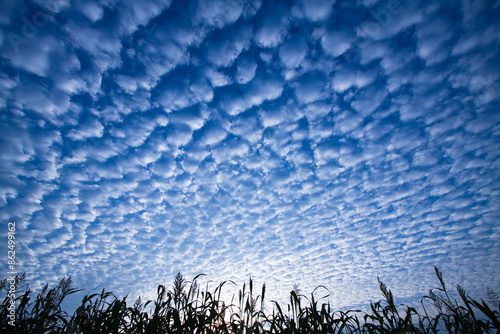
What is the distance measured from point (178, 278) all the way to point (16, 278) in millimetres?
4519

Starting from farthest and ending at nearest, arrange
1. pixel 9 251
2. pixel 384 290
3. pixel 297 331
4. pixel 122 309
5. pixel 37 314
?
pixel 9 251
pixel 384 290
pixel 122 309
pixel 37 314
pixel 297 331

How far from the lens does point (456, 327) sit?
3.70 m

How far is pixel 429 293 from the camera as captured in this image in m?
5.08

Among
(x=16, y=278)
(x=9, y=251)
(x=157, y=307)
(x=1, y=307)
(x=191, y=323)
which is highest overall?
(x=9, y=251)

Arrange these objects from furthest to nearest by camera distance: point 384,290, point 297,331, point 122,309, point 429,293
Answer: point 429,293 < point 384,290 < point 122,309 < point 297,331

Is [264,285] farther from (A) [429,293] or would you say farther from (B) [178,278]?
(A) [429,293]

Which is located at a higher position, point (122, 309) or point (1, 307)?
point (1, 307)

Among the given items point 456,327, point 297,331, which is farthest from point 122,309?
point 456,327

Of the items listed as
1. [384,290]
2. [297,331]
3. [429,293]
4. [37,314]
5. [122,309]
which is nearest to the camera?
[297,331]

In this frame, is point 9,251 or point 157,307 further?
point 9,251

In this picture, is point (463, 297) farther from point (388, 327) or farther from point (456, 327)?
point (388, 327)

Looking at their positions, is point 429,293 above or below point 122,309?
below

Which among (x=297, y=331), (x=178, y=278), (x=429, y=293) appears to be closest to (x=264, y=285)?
(x=297, y=331)

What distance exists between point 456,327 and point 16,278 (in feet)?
32.8
